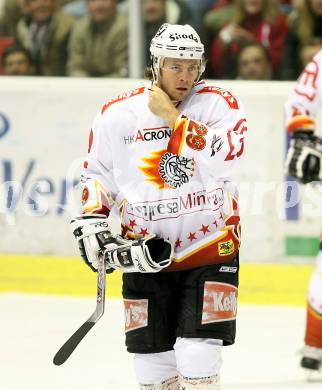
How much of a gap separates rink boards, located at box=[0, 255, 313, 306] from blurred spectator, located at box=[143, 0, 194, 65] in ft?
3.99

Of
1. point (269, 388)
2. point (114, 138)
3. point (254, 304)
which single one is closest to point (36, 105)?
point (254, 304)

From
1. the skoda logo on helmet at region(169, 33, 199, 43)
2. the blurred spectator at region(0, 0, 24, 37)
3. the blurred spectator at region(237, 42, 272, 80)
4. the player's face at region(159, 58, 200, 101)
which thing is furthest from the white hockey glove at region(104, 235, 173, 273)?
the blurred spectator at region(0, 0, 24, 37)

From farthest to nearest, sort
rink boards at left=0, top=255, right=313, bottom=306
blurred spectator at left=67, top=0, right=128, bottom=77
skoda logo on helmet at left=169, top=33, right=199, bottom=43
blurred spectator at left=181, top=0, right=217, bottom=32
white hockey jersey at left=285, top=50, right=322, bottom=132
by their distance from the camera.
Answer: blurred spectator at left=67, top=0, right=128, bottom=77 < blurred spectator at left=181, top=0, right=217, bottom=32 < rink boards at left=0, top=255, right=313, bottom=306 < white hockey jersey at left=285, top=50, right=322, bottom=132 < skoda logo on helmet at left=169, top=33, right=199, bottom=43

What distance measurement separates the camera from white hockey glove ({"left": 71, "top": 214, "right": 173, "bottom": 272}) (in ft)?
11.9

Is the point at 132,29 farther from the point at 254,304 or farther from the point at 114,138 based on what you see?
the point at 114,138

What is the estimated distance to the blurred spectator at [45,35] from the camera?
7055 millimetres

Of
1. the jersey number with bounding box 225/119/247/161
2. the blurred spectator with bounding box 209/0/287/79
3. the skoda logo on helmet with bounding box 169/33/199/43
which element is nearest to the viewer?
the jersey number with bounding box 225/119/247/161

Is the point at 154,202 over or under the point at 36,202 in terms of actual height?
over

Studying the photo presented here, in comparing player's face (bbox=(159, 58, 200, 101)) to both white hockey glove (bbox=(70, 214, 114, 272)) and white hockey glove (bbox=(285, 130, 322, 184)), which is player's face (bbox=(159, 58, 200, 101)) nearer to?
white hockey glove (bbox=(70, 214, 114, 272))

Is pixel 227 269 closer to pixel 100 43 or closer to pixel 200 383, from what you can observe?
pixel 200 383

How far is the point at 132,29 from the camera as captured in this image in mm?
6656

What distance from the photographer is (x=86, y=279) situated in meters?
6.39

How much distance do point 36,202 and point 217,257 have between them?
3234mm

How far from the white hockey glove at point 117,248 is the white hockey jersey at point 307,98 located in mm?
1301
